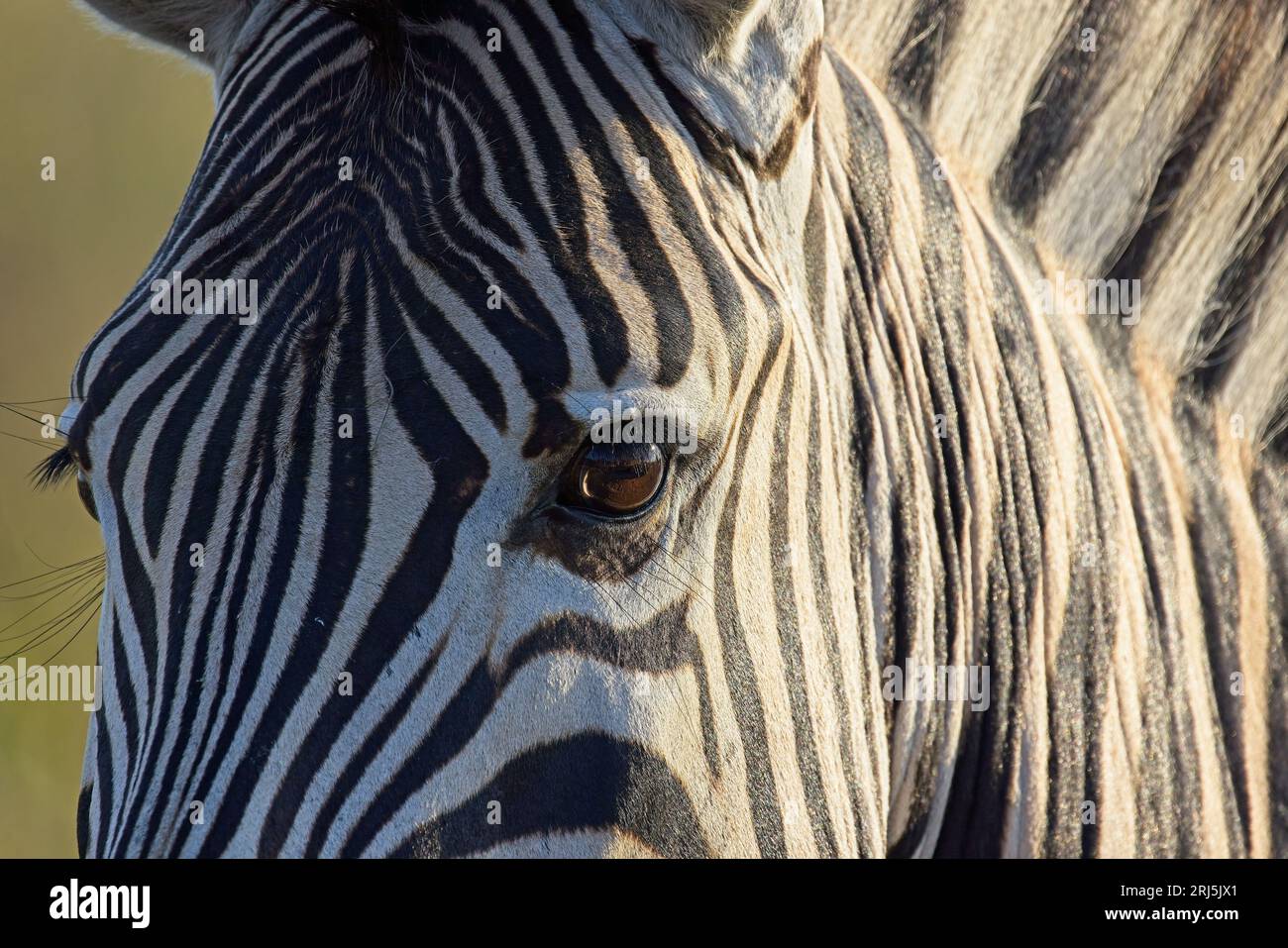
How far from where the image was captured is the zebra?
6.27 feet

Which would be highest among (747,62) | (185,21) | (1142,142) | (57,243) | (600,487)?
(57,243)

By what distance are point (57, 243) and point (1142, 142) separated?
357 inches

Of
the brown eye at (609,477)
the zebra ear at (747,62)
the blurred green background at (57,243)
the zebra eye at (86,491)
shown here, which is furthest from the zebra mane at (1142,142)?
the blurred green background at (57,243)

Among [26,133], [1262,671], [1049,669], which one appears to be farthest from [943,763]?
[26,133]

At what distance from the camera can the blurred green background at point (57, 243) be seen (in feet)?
29.4

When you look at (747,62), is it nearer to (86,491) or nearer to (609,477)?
(609,477)

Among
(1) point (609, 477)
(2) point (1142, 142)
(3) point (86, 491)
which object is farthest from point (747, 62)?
(2) point (1142, 142)

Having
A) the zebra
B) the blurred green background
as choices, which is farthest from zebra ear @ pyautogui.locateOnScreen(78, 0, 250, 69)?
the blurred green background

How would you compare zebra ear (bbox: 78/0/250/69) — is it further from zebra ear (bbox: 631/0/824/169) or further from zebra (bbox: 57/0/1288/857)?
zebra ear (bbox: 631/0/824/169)

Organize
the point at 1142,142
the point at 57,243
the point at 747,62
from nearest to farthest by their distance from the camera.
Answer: the point at 747,62 < the point at 1142,142 < the point at 57,243

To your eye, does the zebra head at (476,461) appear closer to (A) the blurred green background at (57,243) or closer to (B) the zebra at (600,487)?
(B) the zebra at (600,487)

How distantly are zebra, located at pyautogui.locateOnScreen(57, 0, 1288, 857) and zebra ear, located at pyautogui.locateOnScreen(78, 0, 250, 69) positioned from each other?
1 cm

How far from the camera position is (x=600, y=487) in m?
1.96
